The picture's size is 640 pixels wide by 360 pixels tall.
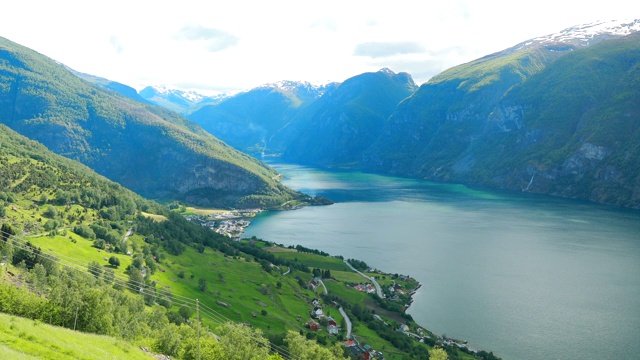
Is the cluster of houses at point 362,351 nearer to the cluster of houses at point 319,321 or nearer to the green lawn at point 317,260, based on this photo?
the cluster of houses at point 319,321

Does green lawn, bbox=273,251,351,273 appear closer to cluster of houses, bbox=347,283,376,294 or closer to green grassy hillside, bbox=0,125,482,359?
green grassy hillside, bbox=0,125,482,359

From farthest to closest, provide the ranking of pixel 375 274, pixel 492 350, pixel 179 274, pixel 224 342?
pixel 375 274, pixel 179 274, pixel 492 350, pixel 224 342

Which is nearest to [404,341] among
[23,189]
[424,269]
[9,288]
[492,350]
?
[492,350]

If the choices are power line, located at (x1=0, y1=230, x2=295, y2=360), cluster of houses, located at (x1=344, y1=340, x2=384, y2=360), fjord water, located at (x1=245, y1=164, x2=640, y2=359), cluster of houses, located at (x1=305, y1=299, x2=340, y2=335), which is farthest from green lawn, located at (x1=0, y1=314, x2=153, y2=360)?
fjord water, located at (x1=245, y1=164, x2=640, y2=359)

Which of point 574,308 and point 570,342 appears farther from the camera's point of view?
point 574,308

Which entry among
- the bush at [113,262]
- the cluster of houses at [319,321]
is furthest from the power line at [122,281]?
the cluster of houses at [319,321]

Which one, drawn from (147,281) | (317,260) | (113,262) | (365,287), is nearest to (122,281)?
(147,281)

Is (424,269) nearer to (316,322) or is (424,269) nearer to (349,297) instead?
(349,297)

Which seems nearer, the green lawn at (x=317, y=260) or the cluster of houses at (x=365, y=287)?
the cluster of houses at (x=365, y=287)

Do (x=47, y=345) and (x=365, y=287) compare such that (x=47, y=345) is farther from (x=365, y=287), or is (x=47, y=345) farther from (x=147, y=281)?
(x=365, y=287)
